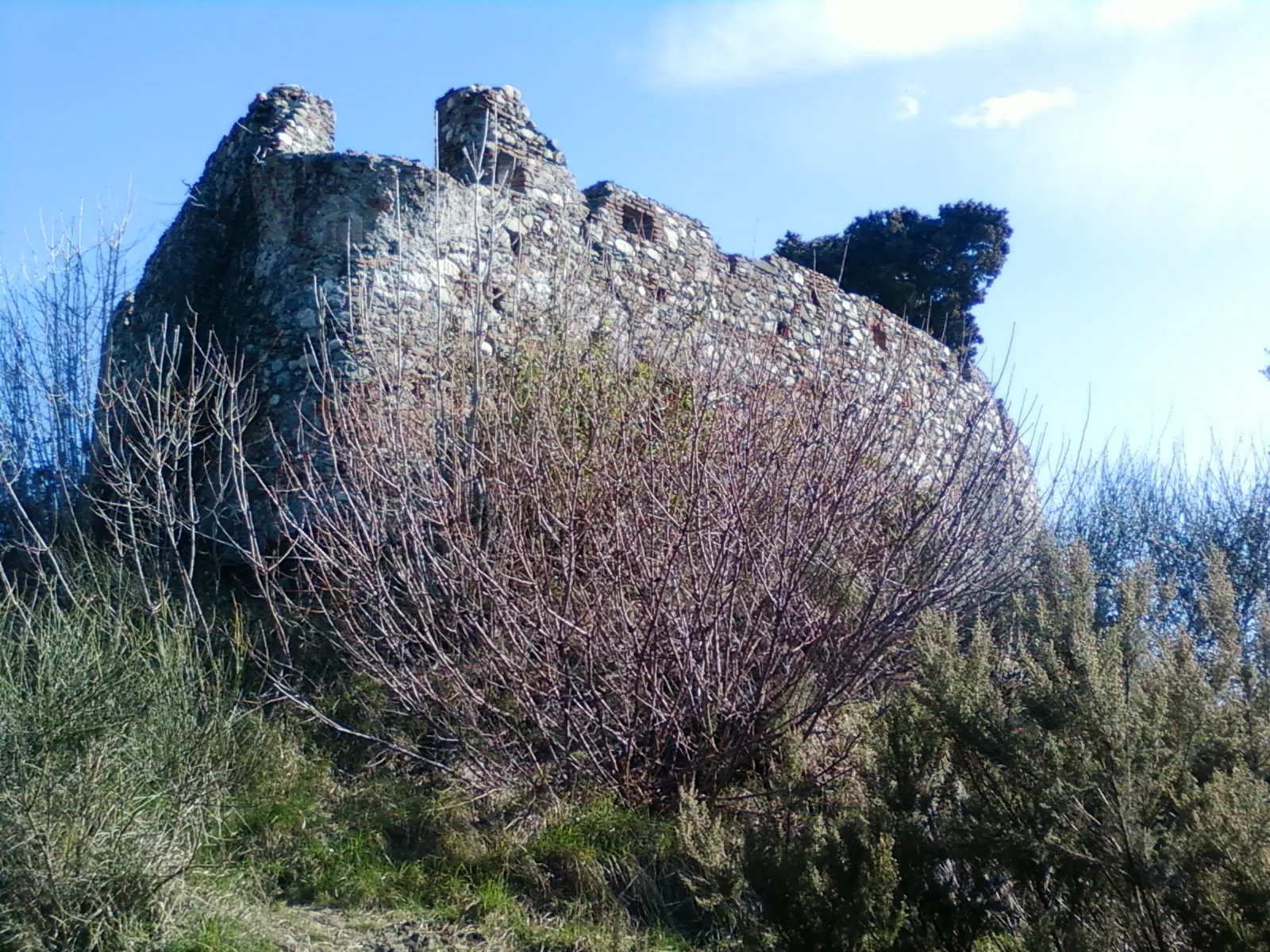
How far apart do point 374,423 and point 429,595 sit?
3.11ft

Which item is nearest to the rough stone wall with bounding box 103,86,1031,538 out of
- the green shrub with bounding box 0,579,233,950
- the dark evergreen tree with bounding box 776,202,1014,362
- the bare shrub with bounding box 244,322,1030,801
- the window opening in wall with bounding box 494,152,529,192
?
the window opening in wall with bounding box 494,152,529,192

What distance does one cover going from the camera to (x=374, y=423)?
5.35 metres

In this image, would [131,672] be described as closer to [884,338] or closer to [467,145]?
[467,145]

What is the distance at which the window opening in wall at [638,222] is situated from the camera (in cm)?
804

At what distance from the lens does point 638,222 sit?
810 cm

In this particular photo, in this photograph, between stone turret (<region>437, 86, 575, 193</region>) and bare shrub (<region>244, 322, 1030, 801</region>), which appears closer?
bare shrub (<region>244, 322, 1030, 801</region>)

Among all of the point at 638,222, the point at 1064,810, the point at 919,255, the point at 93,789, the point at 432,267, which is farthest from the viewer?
the point at 919,255

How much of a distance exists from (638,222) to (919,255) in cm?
954

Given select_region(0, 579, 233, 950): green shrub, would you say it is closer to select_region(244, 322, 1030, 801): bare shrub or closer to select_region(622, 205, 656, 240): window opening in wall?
select_region(244, 322, 1030, 801): bare shrub

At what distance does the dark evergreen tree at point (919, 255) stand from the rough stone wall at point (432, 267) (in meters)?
7.72

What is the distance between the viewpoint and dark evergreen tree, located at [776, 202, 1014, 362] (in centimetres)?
1625

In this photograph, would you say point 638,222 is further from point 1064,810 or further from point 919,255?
point 919,255

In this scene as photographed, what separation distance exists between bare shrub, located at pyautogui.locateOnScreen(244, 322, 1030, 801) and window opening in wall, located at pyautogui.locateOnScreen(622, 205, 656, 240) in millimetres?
3012

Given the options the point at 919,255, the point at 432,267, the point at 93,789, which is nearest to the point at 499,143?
the point at 432,267
